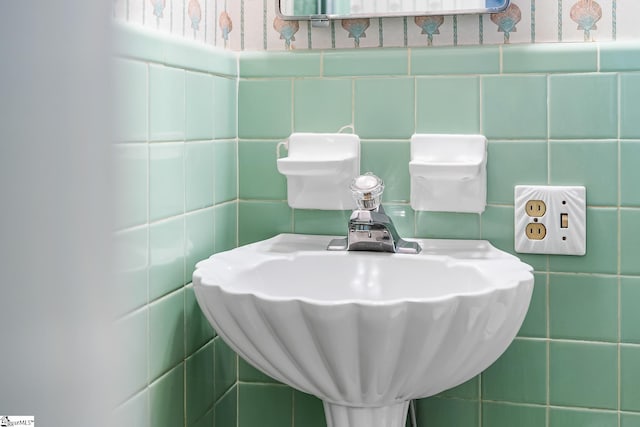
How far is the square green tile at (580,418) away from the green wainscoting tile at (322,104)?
712mm

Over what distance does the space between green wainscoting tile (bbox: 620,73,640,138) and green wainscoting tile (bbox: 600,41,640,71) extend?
0.7 inches

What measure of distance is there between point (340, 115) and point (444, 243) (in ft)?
1.10

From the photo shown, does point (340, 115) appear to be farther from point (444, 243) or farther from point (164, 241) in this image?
point (164, 241)

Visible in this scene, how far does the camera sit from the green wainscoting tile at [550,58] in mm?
1249

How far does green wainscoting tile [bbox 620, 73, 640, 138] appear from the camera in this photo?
1.23 meters

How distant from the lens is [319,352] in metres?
0.90

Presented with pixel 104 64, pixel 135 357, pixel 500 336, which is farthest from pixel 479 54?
pixel 104 64

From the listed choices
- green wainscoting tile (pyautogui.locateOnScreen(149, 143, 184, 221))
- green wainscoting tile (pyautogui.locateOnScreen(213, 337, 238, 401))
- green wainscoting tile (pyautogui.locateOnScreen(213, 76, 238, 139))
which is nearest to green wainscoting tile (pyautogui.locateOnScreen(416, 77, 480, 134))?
green wainscoting tile (pyautogui.locateOnScreen(213, 76, 238, 139))

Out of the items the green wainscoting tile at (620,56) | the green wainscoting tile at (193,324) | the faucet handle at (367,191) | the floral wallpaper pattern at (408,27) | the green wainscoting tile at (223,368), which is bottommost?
the green wainscoting tile at (223,368)

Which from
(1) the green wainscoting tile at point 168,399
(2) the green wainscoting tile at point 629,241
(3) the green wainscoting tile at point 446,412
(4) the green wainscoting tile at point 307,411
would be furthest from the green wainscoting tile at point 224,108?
(2) the green wainscoting tile at point 629,241

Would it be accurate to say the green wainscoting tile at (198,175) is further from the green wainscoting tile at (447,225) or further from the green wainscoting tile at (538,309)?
the green wainscoting tile at (538,309)

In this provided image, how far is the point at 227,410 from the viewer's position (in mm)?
1392

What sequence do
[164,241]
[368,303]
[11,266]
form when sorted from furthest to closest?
[164,241] → [368,303] → [11,266]

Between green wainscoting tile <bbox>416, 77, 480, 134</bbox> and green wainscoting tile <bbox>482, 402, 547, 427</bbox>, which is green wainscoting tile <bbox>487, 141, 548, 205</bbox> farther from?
green wainscoting tile <bbox>482, 402, 547, 427</bbox>
